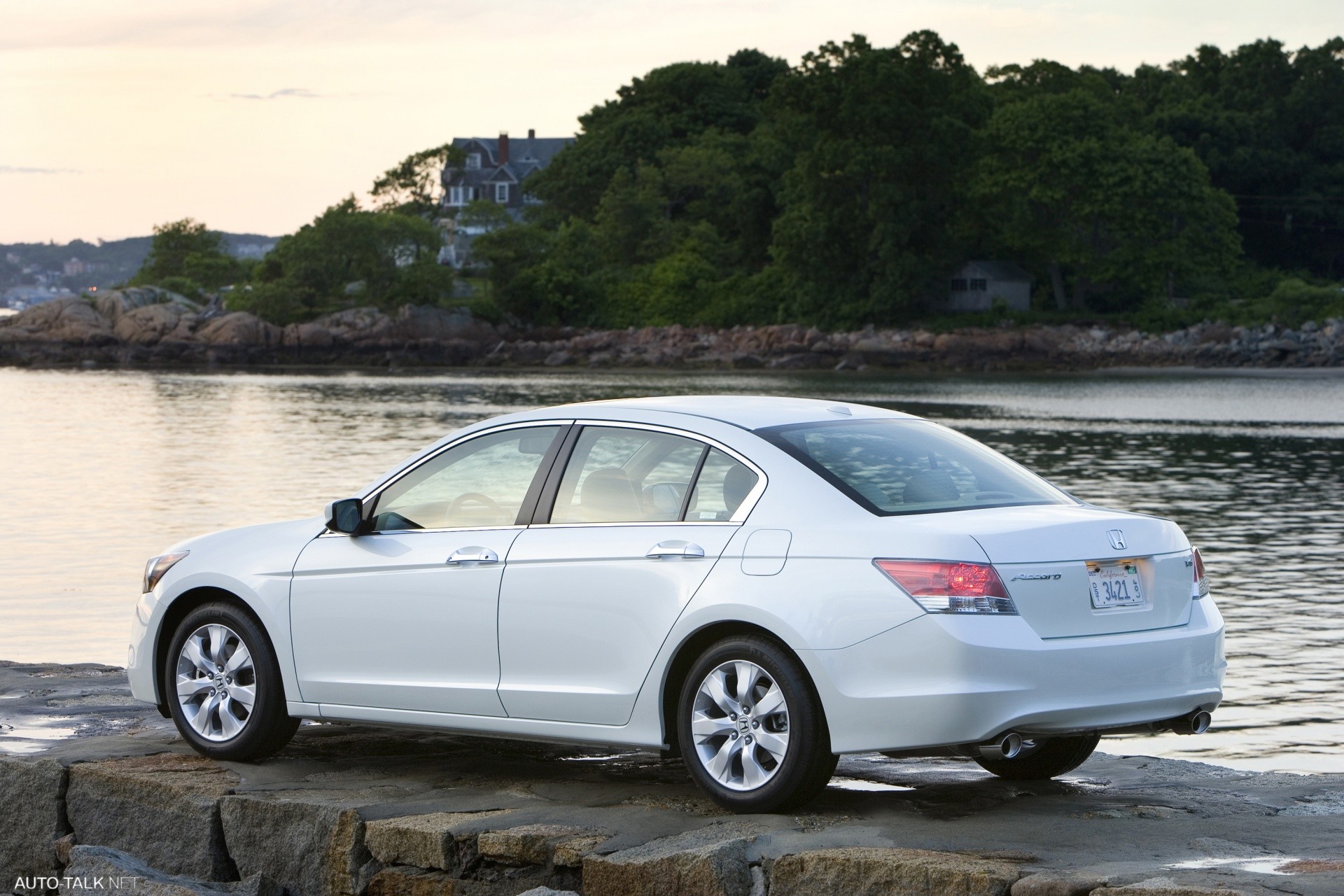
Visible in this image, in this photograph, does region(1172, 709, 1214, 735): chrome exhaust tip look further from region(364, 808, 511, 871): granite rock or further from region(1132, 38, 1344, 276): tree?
region(1132, 38, 1344, 276): tree

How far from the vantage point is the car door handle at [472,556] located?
681 cm

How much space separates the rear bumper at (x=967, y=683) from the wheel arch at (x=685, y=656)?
0.28 m

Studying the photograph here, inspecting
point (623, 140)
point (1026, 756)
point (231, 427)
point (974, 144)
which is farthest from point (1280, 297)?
point (1026, 756)

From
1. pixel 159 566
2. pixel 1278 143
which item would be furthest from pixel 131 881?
pixel 1278 143

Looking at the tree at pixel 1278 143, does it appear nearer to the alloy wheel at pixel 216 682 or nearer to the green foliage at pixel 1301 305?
the green foliage at pixel 1301 305

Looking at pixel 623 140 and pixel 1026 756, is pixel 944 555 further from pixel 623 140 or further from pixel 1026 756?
pixel 623 140

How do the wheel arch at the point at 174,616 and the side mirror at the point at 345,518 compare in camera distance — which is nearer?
the side mirror at the point at 345,518

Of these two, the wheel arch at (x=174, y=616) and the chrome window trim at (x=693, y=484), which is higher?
the chrome window trim at (x=693, y=484)

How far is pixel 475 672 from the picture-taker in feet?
22.4

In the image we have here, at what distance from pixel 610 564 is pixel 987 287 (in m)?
106

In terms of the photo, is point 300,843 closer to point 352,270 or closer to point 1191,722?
point 1191,722

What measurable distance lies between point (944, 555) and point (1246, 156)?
119m

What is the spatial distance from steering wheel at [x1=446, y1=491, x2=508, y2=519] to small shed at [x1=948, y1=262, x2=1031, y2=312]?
10448cm

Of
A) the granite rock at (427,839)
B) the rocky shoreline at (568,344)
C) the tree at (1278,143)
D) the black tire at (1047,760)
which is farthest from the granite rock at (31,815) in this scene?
the tree at (1278,143)
